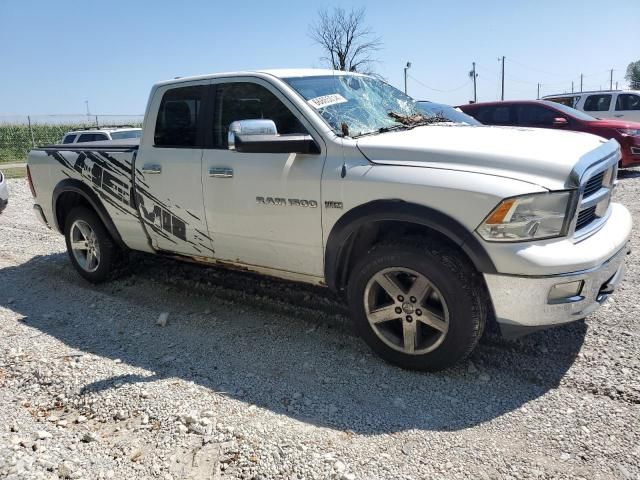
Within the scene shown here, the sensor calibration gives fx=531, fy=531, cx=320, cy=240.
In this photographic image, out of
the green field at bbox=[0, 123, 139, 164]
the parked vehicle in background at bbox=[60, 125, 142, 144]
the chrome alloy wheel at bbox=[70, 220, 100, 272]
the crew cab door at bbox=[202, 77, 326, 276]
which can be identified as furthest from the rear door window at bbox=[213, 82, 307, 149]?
the green field at bbox=[0, 123, 139, 164]

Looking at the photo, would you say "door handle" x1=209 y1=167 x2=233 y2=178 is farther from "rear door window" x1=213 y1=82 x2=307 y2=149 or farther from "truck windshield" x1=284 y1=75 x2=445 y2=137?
"truck windshield" x1=284 y1=75 x2=445 y2=137

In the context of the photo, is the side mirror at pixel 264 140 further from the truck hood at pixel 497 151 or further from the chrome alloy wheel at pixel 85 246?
the chrome alloy wheel at pixel 85 246

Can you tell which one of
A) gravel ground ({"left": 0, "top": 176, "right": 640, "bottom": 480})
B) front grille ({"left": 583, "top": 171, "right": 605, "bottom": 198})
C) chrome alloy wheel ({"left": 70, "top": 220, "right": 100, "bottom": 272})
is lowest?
gravel ground ({"left": 0, "top": 176, "right": 640, "bottom": 480})

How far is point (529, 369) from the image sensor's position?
3346 mm

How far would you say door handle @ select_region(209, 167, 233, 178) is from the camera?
155 inches

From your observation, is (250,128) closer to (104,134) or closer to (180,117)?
(180,117)

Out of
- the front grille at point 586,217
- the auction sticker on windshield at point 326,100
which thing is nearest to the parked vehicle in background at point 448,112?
the auction sticker on windshield at point 326,100

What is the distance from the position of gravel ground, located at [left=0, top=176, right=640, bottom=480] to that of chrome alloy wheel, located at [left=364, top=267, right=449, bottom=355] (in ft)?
0.77

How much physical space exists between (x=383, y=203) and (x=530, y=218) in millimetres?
832

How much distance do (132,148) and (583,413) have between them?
4008 millimetres

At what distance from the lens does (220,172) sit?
3990 mm

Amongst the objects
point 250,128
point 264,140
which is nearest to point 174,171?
point 250,128

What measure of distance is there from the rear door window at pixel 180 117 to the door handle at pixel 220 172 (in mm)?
327

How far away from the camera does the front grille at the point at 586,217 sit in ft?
10.2
